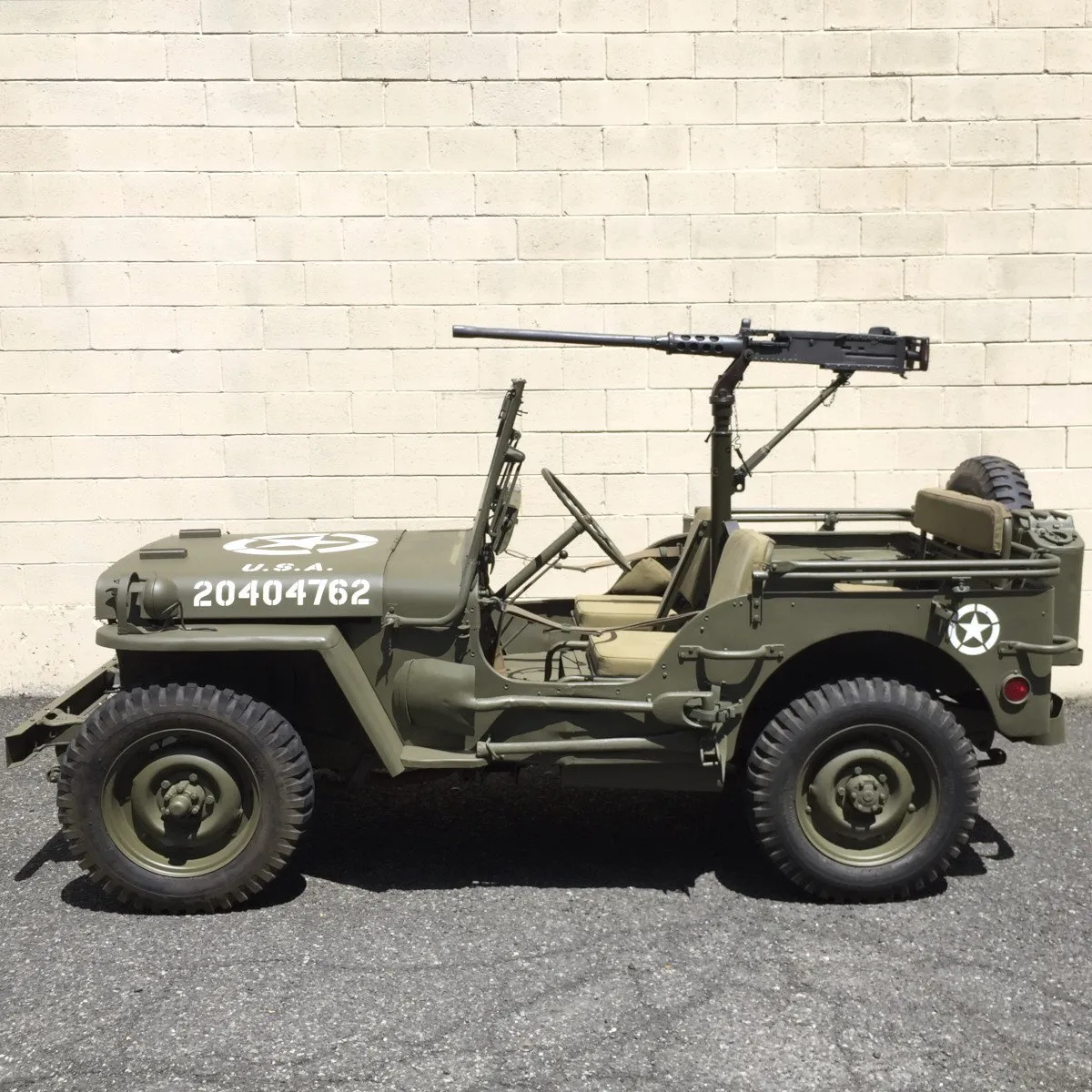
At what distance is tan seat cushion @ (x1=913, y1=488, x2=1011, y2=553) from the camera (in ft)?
13.4

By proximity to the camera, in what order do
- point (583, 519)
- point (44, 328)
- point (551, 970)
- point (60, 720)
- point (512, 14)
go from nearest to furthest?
1. point (551, 970)
2. point (60, 720)
3. point (583, 519)
4. point (512, 14)
5. point (44, 328)

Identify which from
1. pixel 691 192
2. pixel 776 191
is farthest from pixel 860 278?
pixel 691 192

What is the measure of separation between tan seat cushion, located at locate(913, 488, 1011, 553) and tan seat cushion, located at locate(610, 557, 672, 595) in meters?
1.13

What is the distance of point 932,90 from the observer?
6.20 meters

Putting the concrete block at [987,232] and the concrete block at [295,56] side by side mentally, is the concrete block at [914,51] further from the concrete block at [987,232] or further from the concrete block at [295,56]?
the concrete block at [295,56]

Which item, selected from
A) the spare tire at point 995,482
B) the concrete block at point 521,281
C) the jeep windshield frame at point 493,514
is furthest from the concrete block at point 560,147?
the spare tire at point 995,482

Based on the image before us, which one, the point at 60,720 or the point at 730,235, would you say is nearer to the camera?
the point at 60,720

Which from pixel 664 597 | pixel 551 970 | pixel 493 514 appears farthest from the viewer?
pixel 664 597

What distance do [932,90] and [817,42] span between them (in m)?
0.68

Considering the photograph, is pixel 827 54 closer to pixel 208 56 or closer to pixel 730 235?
pixel 730 235

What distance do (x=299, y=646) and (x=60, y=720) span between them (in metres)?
1.01

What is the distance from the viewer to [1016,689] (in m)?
3.96

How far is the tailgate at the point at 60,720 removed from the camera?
3.91 meters

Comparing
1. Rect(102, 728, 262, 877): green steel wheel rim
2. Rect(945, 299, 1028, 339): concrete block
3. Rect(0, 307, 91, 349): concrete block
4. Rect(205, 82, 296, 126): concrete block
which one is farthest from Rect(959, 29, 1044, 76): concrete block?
Rect(102, 728, 262, 877): green steel wheel rim
